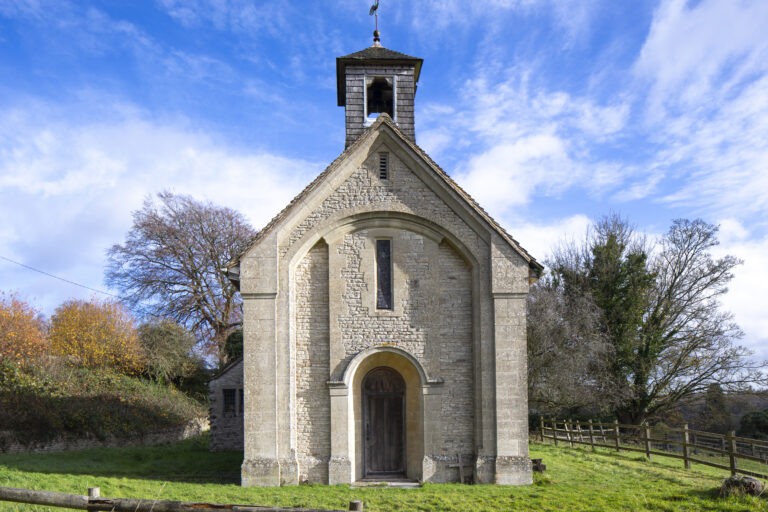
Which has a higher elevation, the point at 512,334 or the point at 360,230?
the point at 360,230

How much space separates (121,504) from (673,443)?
15385mm

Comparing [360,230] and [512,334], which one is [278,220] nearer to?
[360,230]

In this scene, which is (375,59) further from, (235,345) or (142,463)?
(235,345)

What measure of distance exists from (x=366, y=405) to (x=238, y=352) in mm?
14249

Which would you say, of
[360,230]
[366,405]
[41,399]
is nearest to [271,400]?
[366,405]

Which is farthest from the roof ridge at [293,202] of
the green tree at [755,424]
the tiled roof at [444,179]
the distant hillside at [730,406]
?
the green tree at [755,424]

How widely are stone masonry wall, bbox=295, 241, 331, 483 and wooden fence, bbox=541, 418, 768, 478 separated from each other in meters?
9.97

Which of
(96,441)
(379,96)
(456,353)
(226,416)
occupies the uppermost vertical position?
(379,96)

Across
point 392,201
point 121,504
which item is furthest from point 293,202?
point 121,504

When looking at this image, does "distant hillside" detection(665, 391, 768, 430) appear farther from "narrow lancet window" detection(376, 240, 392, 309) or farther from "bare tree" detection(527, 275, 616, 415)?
"narrow lancet window" detection(376, 240, 392, 309)

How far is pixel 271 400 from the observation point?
42.9 feet

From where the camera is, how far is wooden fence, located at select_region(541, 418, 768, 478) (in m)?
13.9

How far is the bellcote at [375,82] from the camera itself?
54.0 ft

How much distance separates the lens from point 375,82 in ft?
56.4
